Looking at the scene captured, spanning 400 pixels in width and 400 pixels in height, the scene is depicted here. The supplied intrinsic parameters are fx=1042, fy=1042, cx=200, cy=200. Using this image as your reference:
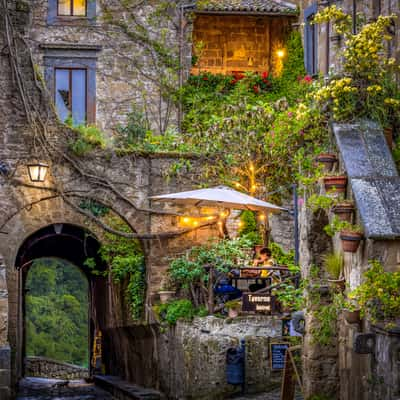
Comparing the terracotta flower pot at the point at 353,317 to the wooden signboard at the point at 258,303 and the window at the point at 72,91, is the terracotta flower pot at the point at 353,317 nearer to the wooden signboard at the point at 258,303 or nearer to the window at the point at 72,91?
the wooden signboard at the point at 258,303

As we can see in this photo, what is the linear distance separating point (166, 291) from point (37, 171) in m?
3.16

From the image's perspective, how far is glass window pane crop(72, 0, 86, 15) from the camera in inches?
998

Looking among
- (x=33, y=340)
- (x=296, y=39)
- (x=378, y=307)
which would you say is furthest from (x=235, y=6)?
(x=33, y=340)

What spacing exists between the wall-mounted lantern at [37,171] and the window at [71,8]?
7.61 meters

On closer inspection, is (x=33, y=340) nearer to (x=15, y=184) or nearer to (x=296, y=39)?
(x=296, y=39)

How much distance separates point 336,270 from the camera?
12.5 meters

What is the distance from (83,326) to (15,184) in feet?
75.9

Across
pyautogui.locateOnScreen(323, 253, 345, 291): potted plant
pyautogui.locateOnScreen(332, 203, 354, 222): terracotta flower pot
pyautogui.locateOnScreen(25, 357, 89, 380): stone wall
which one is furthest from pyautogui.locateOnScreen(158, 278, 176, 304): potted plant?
pyautogui.locateOnScreen(25, 357, 89, 380): stone wall

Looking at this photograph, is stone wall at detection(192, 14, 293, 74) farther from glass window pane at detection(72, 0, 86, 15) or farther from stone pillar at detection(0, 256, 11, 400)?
stone pillar at detection(0, 256, 11, 400)

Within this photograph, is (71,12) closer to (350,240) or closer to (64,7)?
(64,7)

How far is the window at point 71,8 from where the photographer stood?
25266 millimetres

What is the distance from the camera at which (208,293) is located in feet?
55.9

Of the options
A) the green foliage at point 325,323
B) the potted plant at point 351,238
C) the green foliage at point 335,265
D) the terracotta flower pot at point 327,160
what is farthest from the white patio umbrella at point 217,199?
the potted plant at point 351,238

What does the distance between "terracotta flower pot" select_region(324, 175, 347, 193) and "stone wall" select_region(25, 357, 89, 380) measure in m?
19.2
